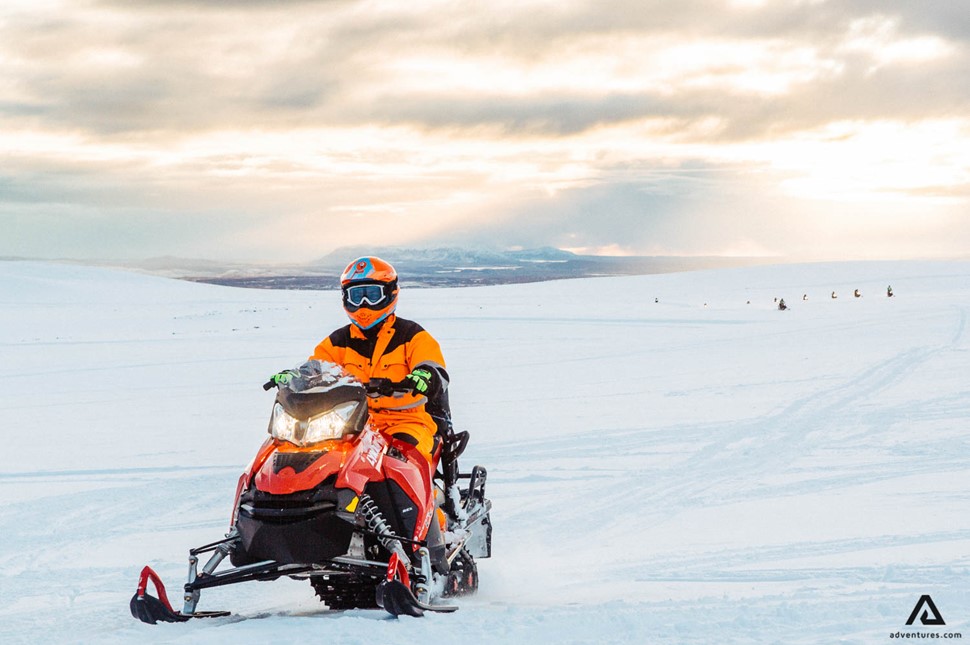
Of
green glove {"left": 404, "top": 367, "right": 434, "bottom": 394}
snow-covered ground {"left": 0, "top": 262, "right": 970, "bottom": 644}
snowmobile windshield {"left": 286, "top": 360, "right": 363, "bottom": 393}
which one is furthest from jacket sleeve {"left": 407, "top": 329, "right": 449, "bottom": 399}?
snow-covered ground {"left": 0, "top": 262, "right": 970, "bottom": 644}

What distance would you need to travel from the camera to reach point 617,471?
10.2m

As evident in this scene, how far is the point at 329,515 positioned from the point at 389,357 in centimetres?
141

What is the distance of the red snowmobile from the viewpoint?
16.5 ft

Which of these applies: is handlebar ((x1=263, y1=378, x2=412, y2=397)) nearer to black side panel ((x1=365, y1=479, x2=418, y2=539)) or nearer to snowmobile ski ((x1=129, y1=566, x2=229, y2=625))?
black side panel ((x1=365, y1=479, x2=418, y2=539))

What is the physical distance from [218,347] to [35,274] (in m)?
43.0

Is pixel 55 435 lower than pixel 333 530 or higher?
lower

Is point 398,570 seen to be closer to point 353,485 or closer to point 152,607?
point 353,485

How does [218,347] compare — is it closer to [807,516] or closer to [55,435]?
[55,435]

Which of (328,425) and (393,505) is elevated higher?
(328,425)

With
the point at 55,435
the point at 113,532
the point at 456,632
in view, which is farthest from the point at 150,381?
the point at 456,632

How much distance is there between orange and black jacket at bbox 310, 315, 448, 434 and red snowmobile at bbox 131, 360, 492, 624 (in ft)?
1.36

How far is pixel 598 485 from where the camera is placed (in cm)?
961

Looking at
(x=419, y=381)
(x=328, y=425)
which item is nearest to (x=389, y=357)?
(x=419, y=381)

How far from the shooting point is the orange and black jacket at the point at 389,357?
243 inches
